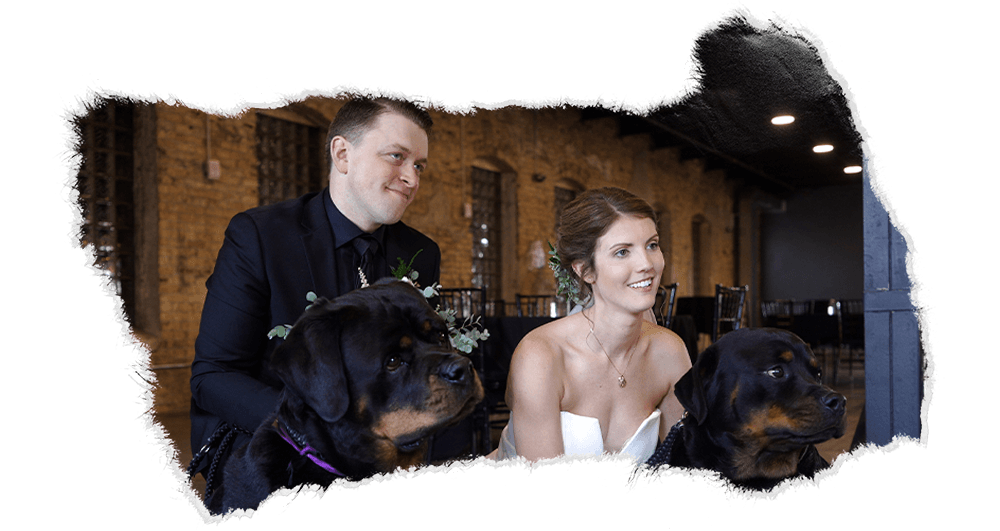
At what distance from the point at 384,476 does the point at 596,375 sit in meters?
0.84

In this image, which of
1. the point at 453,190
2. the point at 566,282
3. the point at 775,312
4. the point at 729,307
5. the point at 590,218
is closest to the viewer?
the point at 590,218

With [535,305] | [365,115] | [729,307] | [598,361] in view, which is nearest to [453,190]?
[535,305]

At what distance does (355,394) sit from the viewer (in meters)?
0.99

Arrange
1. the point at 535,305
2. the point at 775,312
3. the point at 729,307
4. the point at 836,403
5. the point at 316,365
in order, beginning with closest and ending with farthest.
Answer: the point at 316,365
the point at 836,403
the point at 729,307
the point at 535,305
the point at 775,312

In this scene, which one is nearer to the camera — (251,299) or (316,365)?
(316,365)

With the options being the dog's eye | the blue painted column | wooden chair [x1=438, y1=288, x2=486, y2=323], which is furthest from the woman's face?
wooden chair [x1=438, y1=288, x2=486, y2=323]

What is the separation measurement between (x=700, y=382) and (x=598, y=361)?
0.39 meters

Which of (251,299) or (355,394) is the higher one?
(251,299)

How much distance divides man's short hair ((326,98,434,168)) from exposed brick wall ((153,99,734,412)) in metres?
0.64

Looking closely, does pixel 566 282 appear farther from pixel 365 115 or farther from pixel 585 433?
pixel 365 115

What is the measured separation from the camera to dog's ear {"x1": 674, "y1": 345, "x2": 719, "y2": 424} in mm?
1192

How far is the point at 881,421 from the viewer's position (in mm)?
1021

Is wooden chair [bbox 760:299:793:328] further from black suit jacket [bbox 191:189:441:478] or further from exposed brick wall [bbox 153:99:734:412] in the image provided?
black suit jacket [bbox 191:189:441:478]

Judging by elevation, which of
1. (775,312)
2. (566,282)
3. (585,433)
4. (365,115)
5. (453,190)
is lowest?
(775,312)
